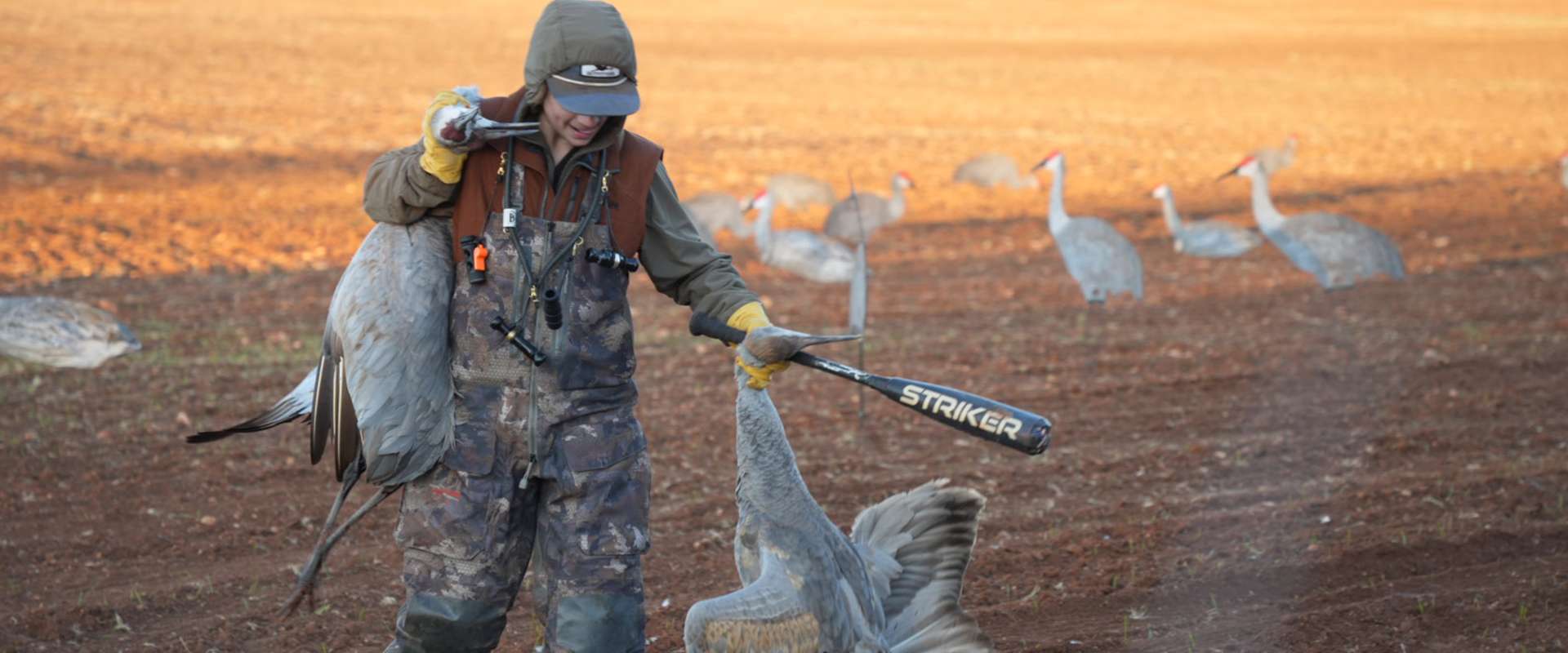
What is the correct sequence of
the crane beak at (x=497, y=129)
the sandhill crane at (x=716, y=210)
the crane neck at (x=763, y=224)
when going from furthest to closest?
1. the sandhill crane at (x=716, y=210)
2. the crane neck at (x=763, y=224)
3. the crane beak at (x=497, y=129)

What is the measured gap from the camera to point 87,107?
21.9m

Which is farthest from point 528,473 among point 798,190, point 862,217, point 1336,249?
point 798,190

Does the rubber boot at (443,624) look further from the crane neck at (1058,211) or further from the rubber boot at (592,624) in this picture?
the crane neck at (1058,211)

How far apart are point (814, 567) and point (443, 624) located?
3.56 feet

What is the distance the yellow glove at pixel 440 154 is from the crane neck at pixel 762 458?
1012 mm

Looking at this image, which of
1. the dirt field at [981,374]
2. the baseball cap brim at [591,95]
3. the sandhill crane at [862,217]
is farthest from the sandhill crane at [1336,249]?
the baseball cap brim at [591,95]

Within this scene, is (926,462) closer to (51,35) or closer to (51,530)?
(51,530)

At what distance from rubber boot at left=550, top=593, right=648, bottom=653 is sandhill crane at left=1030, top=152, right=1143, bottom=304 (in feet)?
25.6

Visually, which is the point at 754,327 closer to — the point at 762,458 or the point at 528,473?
the point at 762,458

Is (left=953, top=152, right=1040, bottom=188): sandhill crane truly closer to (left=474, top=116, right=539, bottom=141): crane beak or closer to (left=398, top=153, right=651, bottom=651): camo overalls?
(left=398, top=153, right=651, bottom=651): camo overalls

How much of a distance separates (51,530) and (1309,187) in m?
16.6

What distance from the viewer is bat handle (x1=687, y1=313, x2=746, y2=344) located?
430cm

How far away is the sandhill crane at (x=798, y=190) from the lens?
54.1 feet

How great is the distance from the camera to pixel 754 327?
4.30 metres
